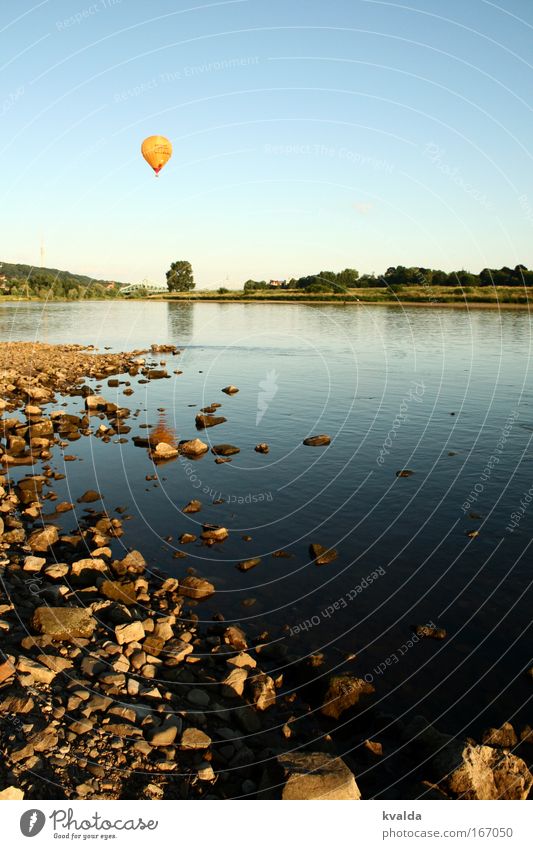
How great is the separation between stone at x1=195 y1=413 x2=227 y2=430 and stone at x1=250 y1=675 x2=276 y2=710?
23979 millimetres

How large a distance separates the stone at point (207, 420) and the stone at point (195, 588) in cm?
1952

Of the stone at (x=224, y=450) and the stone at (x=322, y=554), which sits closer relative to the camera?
the stone at (x=322, y=554)

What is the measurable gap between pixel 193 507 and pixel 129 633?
380 inches

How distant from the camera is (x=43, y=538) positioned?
18.3 meters

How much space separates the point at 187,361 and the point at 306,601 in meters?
55.1

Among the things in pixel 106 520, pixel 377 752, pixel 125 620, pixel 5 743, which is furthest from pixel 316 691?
pixel 106 520

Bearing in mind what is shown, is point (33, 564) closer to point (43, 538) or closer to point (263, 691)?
point (43, 538)

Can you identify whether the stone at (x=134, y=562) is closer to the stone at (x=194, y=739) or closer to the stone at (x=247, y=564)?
the stone at (x=247, y=564)

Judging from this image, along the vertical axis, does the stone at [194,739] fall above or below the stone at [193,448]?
below

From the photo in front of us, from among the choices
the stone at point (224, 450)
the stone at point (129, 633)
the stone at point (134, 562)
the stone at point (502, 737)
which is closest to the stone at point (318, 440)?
the stone at point (224, 450)

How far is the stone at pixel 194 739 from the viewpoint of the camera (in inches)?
397

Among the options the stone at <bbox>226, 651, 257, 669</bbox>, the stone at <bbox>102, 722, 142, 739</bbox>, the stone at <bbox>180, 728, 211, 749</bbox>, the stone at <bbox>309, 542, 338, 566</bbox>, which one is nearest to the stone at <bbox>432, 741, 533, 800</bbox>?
the stone at <bbox>180, 728, 211, 749</bbox>

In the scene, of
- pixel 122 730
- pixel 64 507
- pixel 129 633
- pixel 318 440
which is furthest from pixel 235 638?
pixel 318 440

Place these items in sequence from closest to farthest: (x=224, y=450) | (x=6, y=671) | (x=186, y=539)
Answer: (x=6, y=671) < (x=186, y=539) < (x=224, y=450)
